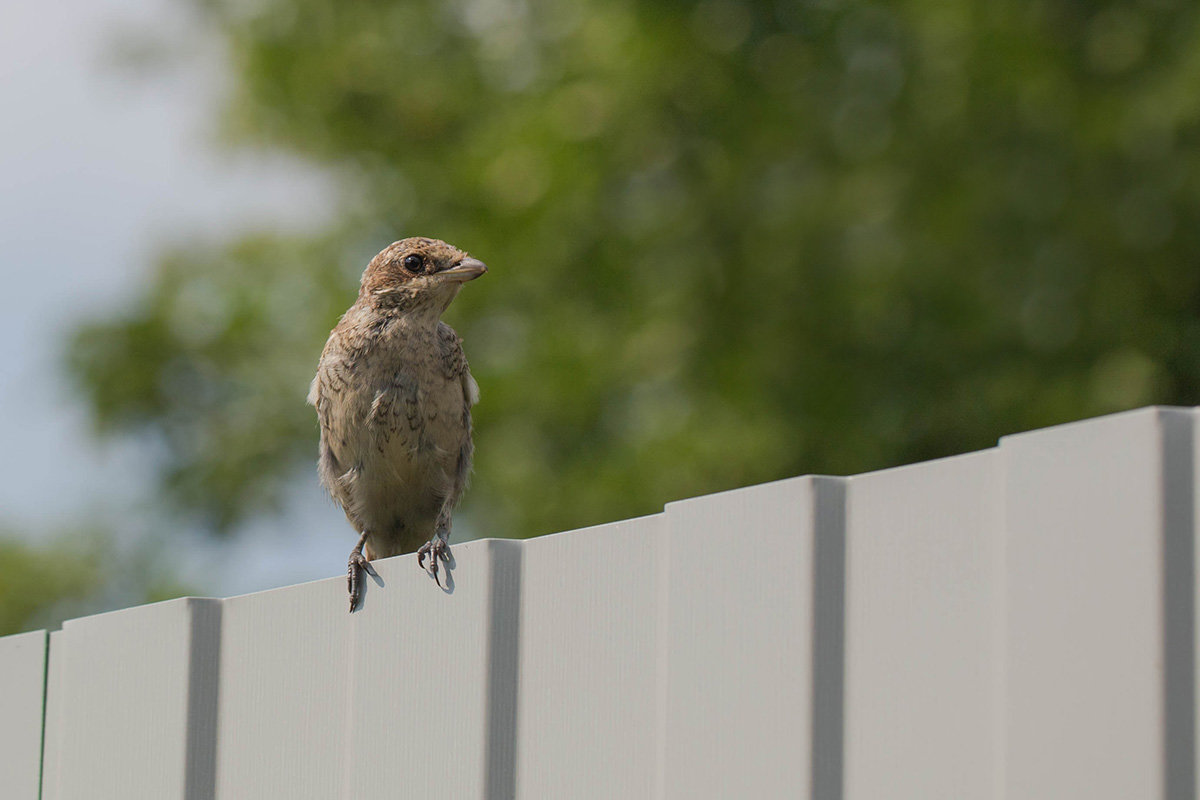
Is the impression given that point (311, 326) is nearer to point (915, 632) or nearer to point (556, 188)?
point (556, 188)

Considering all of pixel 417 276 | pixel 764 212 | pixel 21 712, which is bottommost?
pixel 21 712

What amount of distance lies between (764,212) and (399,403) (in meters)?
5.06

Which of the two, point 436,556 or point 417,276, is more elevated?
point 417,276

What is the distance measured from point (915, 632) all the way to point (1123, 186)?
6828 mm

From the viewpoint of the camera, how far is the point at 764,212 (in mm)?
8414

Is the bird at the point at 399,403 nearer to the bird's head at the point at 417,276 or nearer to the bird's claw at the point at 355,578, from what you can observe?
the bird's head at the point at 417,276

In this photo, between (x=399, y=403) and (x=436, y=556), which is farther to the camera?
(x=399, y=403)

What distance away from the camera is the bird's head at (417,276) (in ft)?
12.8

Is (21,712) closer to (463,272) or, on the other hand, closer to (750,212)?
(463,272)

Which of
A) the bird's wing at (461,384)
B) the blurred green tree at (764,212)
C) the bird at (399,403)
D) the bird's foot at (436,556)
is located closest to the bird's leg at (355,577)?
the bird's foot at (436,556)

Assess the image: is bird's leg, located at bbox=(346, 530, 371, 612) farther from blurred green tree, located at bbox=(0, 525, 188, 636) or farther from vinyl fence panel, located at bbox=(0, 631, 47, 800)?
blurred green tree, located at bbox=(0, 525, 188, 636)

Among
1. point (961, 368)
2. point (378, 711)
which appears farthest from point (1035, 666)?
point (961, 368)

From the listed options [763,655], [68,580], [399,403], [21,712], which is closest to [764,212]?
[399,403]

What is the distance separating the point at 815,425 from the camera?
8273mm
